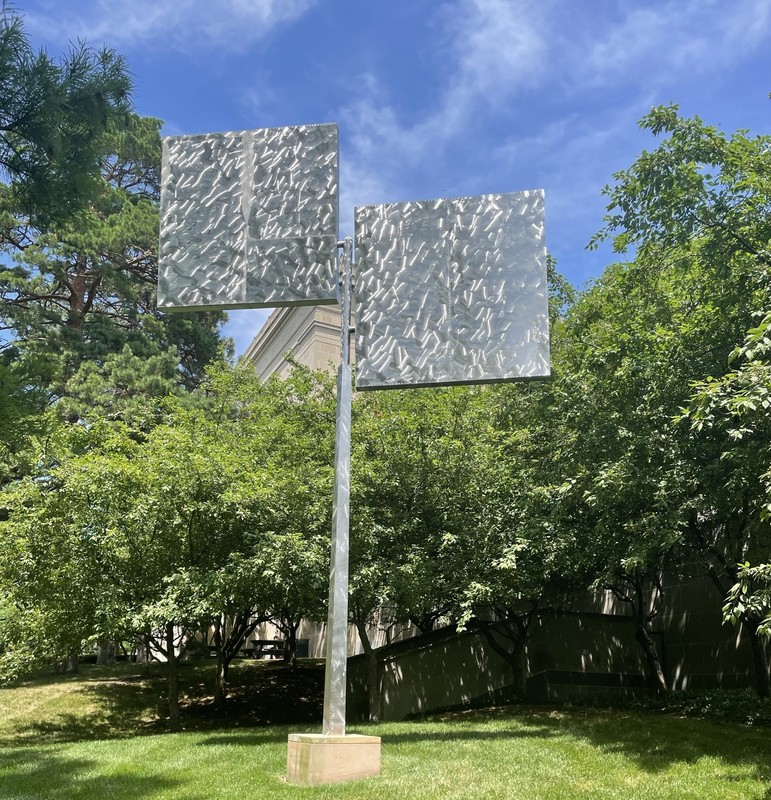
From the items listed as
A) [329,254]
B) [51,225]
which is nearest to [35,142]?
[51,225]

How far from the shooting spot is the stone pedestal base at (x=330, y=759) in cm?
870

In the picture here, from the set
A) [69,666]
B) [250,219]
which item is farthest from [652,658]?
[69,666]

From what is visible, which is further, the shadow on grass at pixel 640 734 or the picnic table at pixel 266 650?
the picnic table at pixel 266 650

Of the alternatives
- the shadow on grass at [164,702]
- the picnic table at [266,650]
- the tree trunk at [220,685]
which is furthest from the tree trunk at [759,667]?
the picnic table at [266,650]

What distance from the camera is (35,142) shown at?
954 centimetres

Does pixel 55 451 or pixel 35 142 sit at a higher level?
pixel 35 142

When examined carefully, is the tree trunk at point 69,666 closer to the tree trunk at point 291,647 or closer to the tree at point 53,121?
the tree trunk at point 291,647

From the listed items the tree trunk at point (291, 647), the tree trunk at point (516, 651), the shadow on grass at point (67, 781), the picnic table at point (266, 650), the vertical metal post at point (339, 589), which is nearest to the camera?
the shadow on grass at point (67, 781)

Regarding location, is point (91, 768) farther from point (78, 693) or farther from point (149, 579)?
point (78, 693)

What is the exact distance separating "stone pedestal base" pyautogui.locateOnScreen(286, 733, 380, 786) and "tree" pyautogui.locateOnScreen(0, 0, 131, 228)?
692cm

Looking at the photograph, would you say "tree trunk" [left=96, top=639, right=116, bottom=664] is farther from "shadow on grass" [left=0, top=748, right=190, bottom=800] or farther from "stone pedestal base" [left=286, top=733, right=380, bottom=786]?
"stone pedestal base" [left=286, top=733, right=380, bottom=786]

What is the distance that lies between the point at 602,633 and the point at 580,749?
11.0 meters

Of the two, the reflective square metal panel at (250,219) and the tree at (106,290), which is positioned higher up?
the tree at (106,290)

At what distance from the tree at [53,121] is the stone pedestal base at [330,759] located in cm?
692
